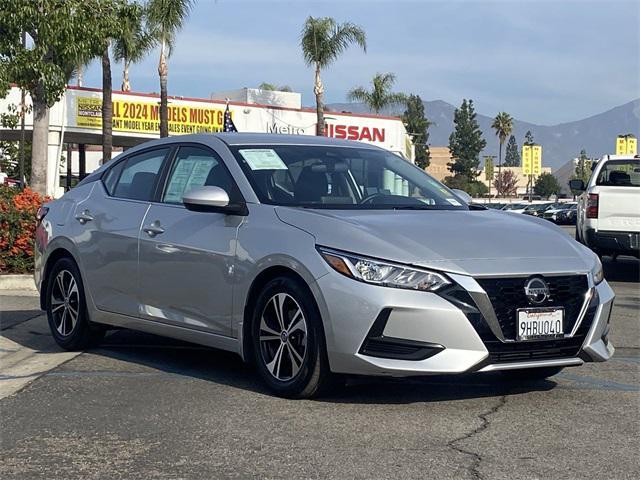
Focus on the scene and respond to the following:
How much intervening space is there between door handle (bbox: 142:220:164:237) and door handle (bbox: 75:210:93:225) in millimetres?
817

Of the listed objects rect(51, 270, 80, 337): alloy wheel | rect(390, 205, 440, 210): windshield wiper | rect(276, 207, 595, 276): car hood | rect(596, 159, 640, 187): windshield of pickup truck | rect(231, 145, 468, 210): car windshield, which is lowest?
rect(51, 270, 80, 337): alloy wheel

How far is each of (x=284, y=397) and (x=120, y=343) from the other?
268cm

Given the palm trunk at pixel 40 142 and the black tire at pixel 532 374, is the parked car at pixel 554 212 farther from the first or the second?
the black tire at pixel 532 374

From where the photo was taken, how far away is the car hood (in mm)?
5312

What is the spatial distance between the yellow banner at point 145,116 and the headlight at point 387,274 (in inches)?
1195

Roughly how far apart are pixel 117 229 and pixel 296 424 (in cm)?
255

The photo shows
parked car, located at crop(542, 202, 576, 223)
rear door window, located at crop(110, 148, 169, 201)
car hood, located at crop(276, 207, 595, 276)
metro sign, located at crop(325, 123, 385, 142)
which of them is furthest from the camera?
parked car, located at crop(542, 202, 576, 223)

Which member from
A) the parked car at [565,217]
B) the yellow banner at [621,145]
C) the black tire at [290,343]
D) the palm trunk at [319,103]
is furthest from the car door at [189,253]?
the yellow banner at [621,145]

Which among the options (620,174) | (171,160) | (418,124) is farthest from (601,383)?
(418,124)

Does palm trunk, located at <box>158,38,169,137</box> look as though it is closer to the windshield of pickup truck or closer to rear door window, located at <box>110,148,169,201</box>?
the windshield of pickup truck

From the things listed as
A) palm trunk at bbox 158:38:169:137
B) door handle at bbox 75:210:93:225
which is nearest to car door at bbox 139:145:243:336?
door handle at bbox 75:210:93:225

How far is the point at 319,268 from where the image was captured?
543cm

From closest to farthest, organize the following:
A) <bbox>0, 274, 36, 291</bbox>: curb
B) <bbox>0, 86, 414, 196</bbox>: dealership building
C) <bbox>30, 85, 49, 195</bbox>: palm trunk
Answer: <bbox>0, 274, 36, 291</bbox>: curb → <bbox>30, 85, 49, 195</bbox>: palm trunk → <bbox>0, 86, 414, 196</bbox>: dealership building

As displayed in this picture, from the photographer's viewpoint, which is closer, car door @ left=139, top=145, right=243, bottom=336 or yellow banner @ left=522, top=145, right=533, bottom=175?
car door @ left=139, top=145, right=243, bottom=336
